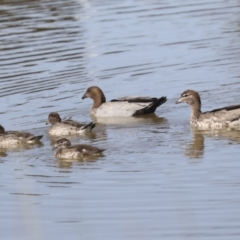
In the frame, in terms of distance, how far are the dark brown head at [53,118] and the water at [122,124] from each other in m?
0.24

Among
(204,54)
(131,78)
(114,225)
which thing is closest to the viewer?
(114,225)

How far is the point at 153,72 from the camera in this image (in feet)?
62.7

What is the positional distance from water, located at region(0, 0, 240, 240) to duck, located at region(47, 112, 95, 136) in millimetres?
162

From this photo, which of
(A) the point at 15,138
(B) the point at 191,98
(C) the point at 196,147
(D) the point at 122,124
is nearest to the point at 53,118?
(A) the point at 15,138

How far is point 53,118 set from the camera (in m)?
15.4

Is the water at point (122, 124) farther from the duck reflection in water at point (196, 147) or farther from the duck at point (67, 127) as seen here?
the duck at point (67, 127)

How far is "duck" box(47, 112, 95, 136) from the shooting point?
49.9 feet

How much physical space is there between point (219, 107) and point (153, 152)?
10.9 feet

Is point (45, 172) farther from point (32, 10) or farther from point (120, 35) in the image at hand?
point (32, 10)

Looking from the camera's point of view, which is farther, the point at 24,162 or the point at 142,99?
the point at 142,99

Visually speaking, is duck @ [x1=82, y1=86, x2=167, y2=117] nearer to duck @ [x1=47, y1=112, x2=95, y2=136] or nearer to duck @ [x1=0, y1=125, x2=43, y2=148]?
duck @ [x1=47, y1=112, x2=95, y2=136]

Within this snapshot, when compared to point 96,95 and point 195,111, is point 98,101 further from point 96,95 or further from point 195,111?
point 195,111

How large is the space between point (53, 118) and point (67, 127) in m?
0.32

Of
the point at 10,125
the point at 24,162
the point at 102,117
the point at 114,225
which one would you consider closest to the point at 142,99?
the point at 102,117
